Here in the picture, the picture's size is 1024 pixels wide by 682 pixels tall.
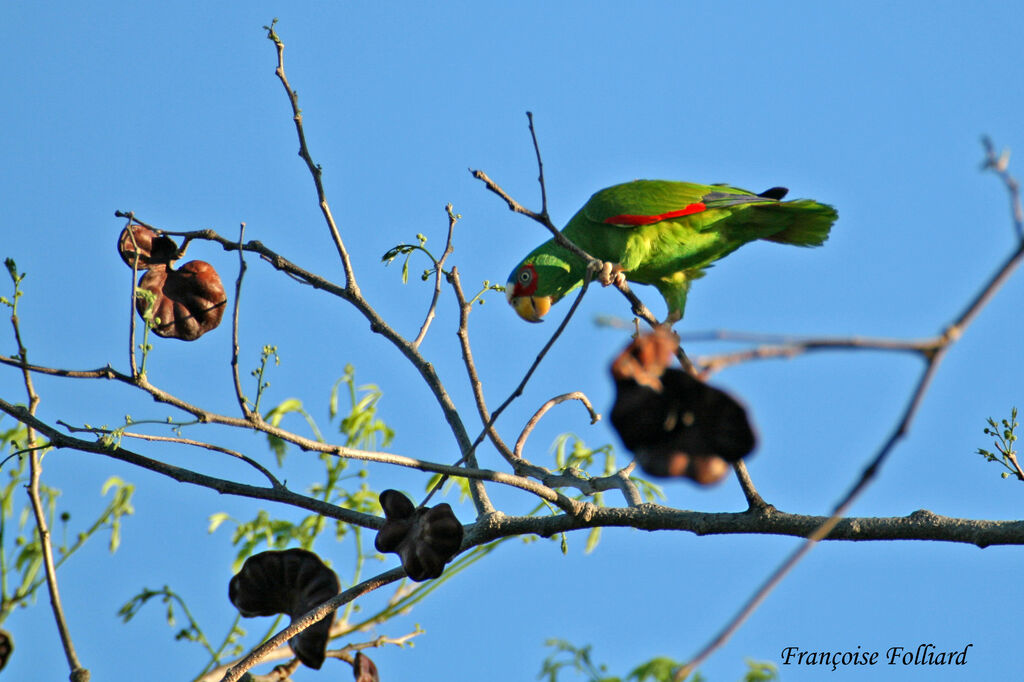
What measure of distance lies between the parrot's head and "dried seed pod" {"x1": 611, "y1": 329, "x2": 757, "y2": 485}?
12.9 feet

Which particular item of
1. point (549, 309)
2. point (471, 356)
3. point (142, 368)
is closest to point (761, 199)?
point (549, 309)

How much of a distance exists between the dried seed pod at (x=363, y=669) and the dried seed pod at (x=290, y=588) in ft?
1.10

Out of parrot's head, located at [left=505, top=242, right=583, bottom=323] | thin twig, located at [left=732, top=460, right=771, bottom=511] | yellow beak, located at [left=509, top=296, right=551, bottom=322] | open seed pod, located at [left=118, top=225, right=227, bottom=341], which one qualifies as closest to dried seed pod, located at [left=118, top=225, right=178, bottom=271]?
open seed pod, located at [left=118, top=225, right=227, bottom=341]

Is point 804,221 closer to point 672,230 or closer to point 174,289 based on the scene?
point 672,230

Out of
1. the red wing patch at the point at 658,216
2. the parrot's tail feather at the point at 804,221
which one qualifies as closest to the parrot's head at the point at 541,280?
the red wing patch at the point at 658,216

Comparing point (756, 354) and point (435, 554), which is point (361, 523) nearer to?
point (435, 554)

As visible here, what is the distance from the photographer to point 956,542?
2.27 meters

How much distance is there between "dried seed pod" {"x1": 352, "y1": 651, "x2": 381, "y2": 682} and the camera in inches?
123

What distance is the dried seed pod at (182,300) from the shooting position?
10.1 ft

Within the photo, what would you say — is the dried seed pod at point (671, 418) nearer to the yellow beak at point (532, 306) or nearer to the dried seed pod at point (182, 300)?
the dried seed pod at point (182, 300)

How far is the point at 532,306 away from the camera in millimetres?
5637

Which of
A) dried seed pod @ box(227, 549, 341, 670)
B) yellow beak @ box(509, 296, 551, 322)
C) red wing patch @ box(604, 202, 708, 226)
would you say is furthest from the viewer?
yellow beak @ box(509, 296, 551, 322)

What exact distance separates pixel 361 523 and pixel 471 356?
0.67 meters

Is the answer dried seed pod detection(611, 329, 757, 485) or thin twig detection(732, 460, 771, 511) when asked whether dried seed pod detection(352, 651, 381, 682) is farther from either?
dried seed pod detection(611, 329, 757, 485)
